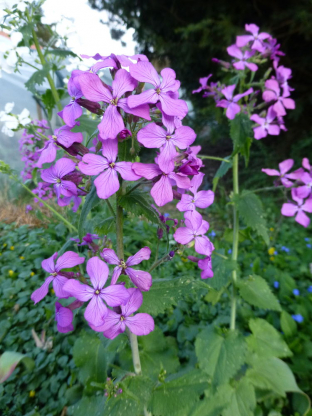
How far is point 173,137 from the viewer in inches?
30.0

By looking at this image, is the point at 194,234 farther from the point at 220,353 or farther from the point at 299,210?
the point at 299,210

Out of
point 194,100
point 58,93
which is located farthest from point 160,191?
point 194,100

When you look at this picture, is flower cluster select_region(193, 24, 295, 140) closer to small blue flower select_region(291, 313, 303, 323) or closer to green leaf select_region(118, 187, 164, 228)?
green leaf select_region(118, 187, 164, 228)

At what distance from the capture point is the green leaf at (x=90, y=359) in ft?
4.23

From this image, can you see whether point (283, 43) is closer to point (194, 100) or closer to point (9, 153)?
point (194, 100)

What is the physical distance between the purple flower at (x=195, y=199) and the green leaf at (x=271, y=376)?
112 centimetres

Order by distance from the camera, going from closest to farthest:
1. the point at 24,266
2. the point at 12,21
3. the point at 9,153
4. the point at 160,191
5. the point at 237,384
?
the point at 160,191 → the point at 237,384 → the point at 12,21 → the point at 24,266 → the point at 9,153

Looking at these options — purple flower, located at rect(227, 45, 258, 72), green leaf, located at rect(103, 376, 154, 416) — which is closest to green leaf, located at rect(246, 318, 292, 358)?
green leaf, located at rect(103, 376, 154, 416)

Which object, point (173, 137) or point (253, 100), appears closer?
point (173, 137)

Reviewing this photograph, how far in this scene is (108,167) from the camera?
2.45 ft

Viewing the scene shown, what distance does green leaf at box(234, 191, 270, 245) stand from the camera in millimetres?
1509

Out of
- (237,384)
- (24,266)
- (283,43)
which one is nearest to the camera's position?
(237,384)

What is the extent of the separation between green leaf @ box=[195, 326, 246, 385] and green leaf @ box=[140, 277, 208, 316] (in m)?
0.76

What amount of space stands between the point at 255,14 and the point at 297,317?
3.38 metres
